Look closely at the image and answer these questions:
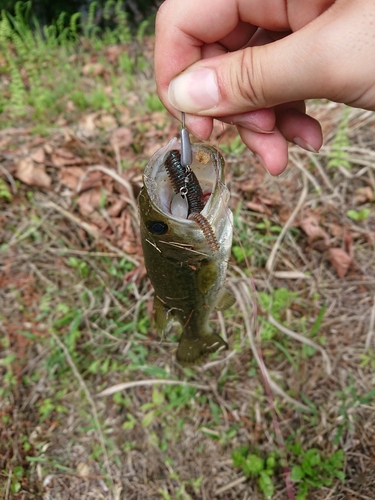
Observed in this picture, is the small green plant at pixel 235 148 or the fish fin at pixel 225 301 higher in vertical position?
the small green plant at pixel 235 148

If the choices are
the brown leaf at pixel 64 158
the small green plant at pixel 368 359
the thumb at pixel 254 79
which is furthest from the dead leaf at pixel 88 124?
the small green plant at pixel 368 359

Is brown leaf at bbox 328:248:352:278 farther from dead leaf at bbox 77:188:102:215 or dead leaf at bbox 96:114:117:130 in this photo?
dead leaf at bbox 96:114:117:130

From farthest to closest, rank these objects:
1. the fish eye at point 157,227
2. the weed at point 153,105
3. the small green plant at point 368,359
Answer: the weed at point 153,105, the small green plant at point 368,359, the fish eye at point 157,227

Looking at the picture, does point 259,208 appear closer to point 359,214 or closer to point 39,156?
point 359,214

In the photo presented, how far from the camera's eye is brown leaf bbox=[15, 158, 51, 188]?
369cm

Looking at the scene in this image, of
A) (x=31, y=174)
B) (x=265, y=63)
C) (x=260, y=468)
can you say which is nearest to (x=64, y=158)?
(x=31, y=174)

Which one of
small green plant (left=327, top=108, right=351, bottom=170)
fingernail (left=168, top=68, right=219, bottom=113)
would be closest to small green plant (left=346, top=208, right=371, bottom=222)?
small green plant (left=327, top=108, right=351, bottom=170)

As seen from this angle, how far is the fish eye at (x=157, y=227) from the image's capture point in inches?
64.5

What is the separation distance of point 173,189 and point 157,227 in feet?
0.69

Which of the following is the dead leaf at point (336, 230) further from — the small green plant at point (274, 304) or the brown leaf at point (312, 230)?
the small green plant at point (274, 304)

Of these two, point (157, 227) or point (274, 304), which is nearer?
point (157, 227)

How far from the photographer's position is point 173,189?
175cm

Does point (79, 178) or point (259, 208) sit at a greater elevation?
point (79, 178)

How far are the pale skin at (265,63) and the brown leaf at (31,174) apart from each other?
2.11 meters
